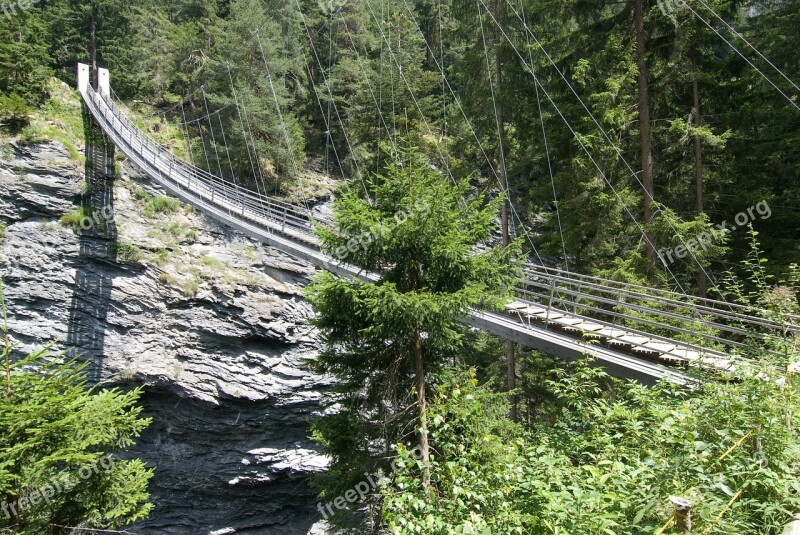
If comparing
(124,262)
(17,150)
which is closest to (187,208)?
(124,262)

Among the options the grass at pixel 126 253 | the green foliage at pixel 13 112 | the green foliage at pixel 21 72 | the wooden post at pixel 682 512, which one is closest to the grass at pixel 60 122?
the green foliage at pixel 13 112

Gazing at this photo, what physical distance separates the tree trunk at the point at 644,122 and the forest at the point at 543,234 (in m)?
0.04

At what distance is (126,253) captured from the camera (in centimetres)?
1381

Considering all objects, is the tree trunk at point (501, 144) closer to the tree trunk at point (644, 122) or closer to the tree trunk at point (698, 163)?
the tree trunk at point (644, 122)

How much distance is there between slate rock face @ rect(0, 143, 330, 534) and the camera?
12875 millimetres

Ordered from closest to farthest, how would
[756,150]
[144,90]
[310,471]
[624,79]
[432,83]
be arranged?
[624,79] < [756,150] < [310,471] < [432,83] < [144,90]

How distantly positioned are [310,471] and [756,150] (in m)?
13.4

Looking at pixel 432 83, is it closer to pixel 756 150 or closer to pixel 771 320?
pixel 756 150


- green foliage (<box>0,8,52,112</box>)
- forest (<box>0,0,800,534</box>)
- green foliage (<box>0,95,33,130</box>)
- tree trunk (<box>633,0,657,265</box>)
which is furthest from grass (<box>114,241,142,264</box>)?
tree trunk (<box>633,0,657,265</box>)

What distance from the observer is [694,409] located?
3.00m

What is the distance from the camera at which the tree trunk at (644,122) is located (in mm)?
8305

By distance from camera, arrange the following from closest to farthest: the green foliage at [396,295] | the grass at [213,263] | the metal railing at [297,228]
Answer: the green foliage at [396,295] → the metal railing at [297,228] → the grass at [213,263]

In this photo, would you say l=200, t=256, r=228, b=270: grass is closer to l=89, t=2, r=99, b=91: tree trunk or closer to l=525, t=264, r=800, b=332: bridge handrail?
l=525, t=264, r=800, b=332: bridge handrail

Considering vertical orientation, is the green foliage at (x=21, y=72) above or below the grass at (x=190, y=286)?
above
